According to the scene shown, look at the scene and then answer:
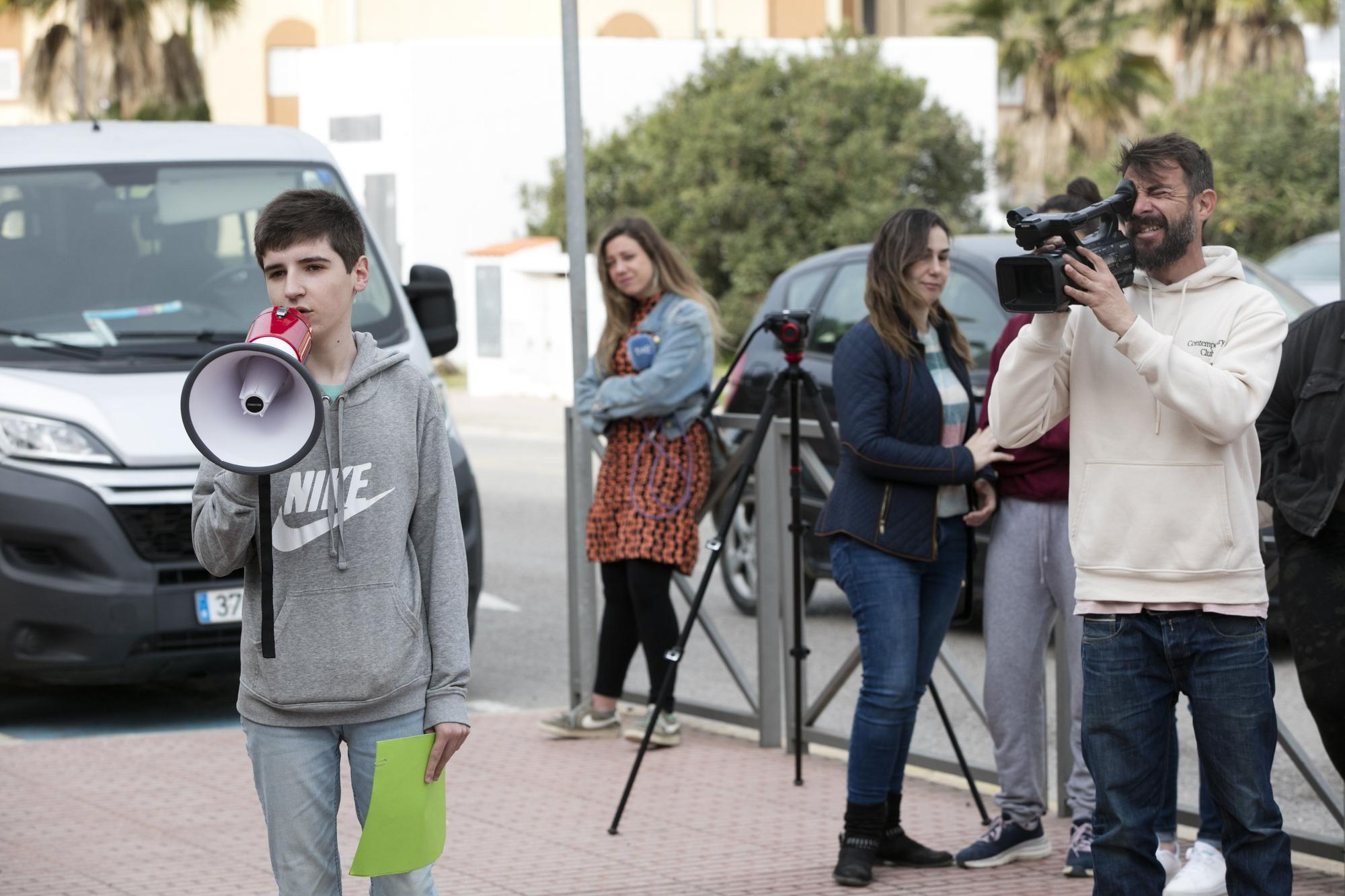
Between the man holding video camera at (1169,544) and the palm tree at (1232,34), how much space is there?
3067 centimetres

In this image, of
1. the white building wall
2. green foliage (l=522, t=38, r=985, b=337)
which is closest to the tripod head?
green foliage (l=522, t=38, r=985, b=337)

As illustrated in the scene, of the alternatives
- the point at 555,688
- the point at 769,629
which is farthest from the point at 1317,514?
the point at 555,688

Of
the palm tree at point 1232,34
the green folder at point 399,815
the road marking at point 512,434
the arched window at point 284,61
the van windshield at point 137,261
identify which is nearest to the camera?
the green folder at point 399,815

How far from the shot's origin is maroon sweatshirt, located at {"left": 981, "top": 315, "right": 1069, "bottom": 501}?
537 centimetres

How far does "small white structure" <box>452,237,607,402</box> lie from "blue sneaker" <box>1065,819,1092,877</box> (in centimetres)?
2099

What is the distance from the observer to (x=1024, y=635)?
5484 mm

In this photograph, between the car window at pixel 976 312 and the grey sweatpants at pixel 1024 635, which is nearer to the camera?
the grey sweatpants at pixel 1024 635

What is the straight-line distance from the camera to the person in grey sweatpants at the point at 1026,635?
17.7 ft

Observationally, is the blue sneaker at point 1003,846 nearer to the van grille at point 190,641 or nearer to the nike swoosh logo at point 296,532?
the nike swoosh logo at point 296,532

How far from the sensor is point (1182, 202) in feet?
13.3

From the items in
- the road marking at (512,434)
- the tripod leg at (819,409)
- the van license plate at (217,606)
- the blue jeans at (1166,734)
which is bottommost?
the road marking at (512,434)

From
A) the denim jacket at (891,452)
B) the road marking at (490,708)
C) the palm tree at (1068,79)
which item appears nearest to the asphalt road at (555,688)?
the road marking at (490,708)

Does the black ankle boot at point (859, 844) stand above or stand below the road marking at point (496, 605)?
above

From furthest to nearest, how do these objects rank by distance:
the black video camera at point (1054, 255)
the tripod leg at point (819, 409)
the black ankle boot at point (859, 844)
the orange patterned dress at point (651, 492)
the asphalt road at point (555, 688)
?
the orange patterned dress at point (651, 492)
the asphalt road at point (555, 688)
the tripod leg at point (819, 409)
the black ankle boot at point (859, 844)
the black video camera at point (1054, 255)
